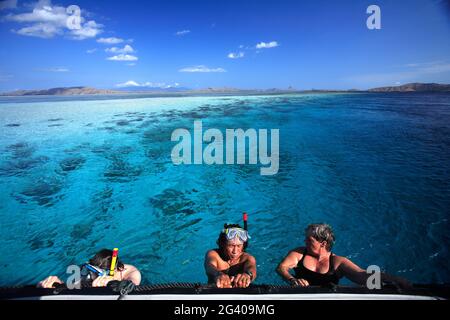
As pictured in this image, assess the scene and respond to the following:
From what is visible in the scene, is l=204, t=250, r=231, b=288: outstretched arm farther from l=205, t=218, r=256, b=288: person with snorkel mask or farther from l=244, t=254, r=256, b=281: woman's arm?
l=244, t=254, r=256, b=281: woman's arm

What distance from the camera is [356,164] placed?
1138cm

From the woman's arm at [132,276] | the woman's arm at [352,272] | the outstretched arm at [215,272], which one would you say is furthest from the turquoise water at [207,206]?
the woman's arm at [352,272]

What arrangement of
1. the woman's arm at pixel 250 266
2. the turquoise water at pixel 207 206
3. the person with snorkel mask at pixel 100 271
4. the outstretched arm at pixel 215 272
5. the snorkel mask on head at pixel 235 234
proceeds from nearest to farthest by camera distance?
the outstretched arm at pixel 215 272, the person with snorkel mask at pixel 100 271, the woman's arm at pixel 250 266, the snorkel mask on head at pixel 235 234, the turquoise water at pixel 207 206

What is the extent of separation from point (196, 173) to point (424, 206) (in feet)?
27.4

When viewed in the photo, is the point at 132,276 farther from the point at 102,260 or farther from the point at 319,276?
the point at 319,276

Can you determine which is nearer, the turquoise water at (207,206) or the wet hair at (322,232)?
the wet hair at (322,232)

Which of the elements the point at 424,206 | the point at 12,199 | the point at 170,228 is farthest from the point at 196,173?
the point at 424,206

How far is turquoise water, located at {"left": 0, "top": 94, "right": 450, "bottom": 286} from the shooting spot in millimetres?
5781

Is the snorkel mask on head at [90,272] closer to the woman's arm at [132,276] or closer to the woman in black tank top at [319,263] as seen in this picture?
the woman's arm at [132,276]

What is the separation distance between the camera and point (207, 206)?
27.0ft

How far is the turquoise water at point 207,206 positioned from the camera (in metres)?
5.78

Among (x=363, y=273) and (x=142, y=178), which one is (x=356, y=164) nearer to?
(x=363, y=273)

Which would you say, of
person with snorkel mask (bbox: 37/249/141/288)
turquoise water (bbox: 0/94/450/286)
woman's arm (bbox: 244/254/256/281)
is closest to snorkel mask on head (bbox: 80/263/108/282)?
person with snorkel mask (bbox: 37/249/141/288)

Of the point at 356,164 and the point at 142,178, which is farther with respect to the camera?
the point at 356,164
